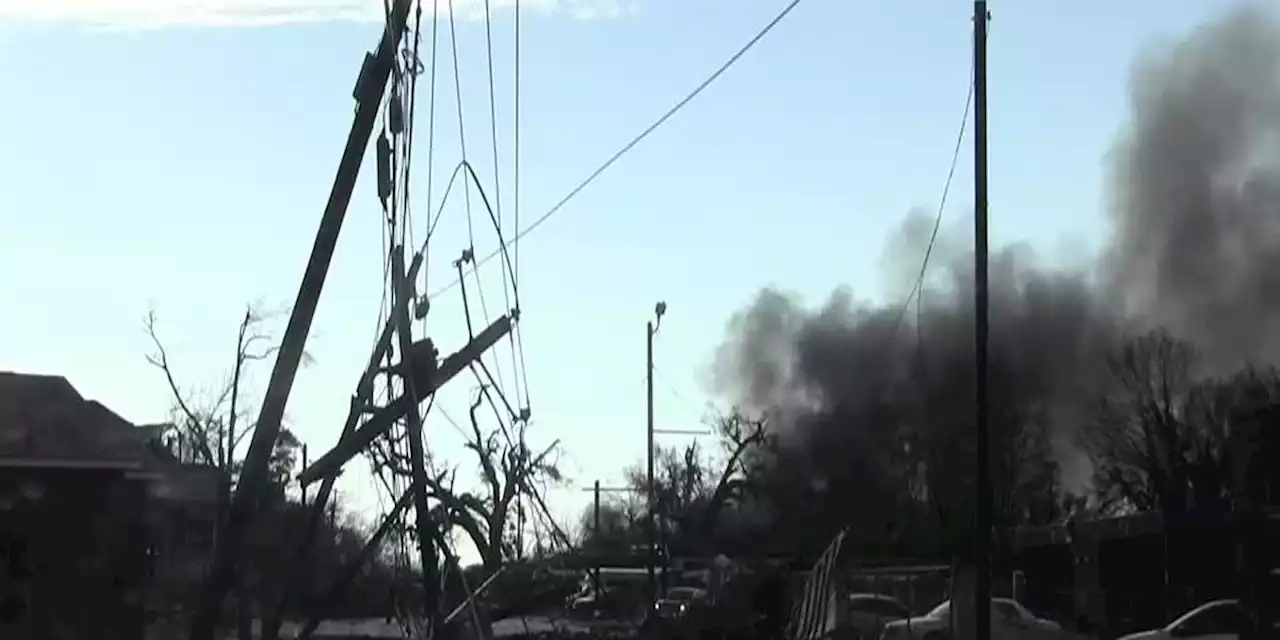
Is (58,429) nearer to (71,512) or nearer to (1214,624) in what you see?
(71,512)

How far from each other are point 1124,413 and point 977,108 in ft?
146

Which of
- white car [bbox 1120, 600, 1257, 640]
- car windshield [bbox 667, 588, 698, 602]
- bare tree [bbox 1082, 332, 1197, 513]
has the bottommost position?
white car [bbox 1120, 600, 1257, 640]

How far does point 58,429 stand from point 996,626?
614 inches

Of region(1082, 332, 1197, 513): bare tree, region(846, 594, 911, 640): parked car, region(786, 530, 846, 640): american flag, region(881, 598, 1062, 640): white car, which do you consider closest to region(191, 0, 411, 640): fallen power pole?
region(786, 530, 846, 640): american flag

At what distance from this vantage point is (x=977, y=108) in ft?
77.9

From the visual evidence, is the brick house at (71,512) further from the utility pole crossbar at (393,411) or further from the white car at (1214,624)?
the white car at (1214,624)

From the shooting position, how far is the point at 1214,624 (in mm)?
35781

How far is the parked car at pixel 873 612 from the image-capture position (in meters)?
34.8

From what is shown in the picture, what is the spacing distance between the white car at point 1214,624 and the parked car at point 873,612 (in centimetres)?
417

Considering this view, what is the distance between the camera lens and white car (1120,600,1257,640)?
35219mm

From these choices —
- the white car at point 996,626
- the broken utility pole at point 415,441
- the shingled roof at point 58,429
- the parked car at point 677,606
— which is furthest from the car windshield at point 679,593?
the broken utility pole at point 415,441

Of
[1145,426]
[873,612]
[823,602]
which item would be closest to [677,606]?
[873,612]

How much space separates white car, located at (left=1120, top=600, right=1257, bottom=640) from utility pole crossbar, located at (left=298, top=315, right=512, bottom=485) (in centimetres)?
2323

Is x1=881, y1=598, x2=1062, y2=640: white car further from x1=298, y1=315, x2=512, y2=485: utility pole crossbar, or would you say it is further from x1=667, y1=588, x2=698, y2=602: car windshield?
x1=298, y1=315, x2=512, y2=485: utility pole crossbar
